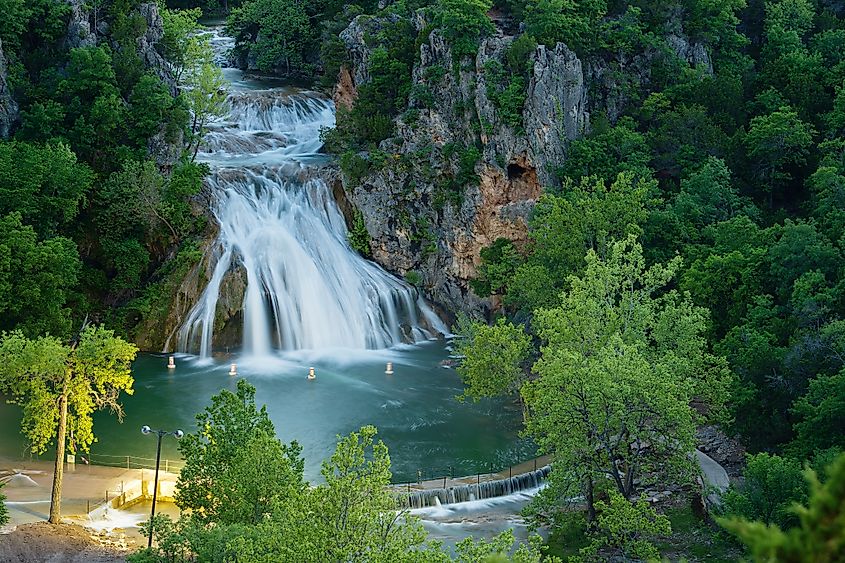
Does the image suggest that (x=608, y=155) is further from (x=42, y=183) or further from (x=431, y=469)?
(x=42, y=183)

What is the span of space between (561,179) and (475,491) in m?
21.2

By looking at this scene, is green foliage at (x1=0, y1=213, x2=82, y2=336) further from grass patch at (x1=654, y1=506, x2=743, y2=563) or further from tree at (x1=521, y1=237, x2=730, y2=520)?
grass patch at (x1=654, y1=506, x2=743, y2=563)

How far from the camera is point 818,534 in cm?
678

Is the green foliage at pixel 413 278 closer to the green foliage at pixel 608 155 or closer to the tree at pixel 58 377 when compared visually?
the green foliage at pixel 608 155

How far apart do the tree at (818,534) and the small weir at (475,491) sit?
2659 cm

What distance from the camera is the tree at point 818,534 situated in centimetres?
665

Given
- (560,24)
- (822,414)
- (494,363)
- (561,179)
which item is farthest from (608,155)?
(822,414)

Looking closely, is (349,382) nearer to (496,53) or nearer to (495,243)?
(495,243)

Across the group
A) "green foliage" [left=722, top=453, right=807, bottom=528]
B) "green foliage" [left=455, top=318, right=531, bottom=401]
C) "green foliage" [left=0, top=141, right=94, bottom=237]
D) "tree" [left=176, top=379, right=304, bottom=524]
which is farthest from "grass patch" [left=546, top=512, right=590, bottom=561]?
"green foliage" [left=0, top=141, right=94, bottom=237]

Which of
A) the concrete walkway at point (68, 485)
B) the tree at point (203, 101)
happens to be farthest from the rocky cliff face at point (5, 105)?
the concrete walkway at point (68, 485)

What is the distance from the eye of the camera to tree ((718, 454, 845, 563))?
262 inches

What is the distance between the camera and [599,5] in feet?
182

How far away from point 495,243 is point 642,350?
843 inches

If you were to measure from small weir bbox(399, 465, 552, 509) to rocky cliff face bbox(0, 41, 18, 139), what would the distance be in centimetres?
3004
